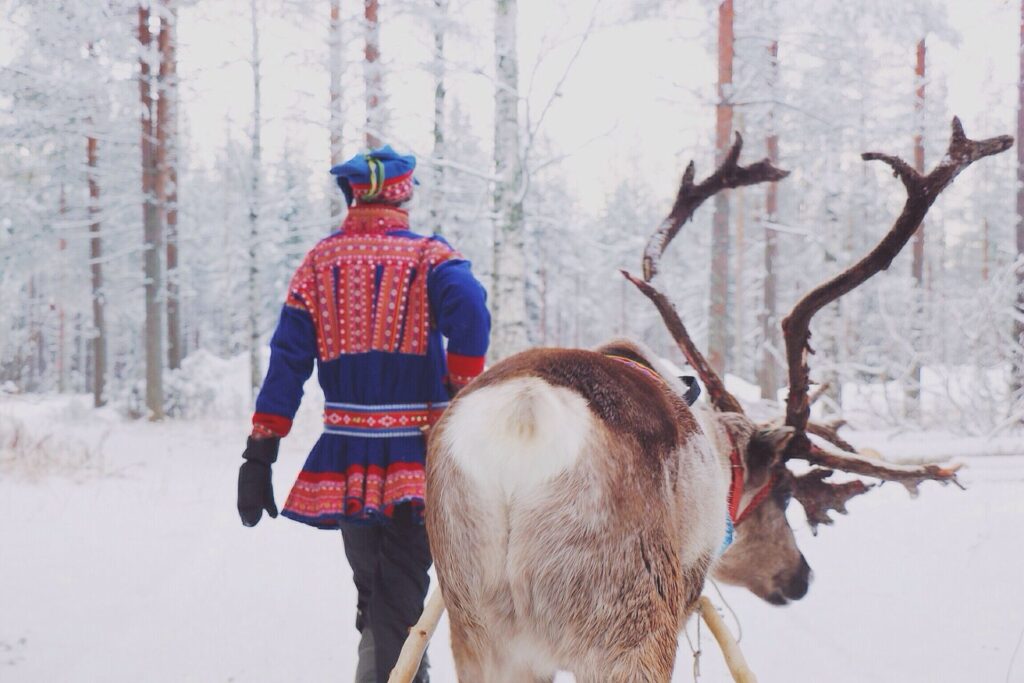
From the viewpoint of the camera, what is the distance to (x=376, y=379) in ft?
8.70

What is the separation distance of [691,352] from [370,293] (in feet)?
4.31

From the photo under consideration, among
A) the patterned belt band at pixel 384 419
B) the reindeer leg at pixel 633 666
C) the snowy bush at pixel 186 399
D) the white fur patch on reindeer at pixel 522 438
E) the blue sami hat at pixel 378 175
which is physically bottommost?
the snowy bush at pixel 186 399

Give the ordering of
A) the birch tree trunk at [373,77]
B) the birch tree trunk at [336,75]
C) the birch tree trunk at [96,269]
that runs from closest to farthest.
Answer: the birch tree trunk at [373,77], the birch tree trunk at [336,75], the birch tree trunk at [96,269]

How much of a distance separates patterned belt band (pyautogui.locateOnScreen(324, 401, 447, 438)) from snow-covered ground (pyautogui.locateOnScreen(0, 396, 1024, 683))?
143 cm

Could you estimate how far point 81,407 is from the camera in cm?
1548

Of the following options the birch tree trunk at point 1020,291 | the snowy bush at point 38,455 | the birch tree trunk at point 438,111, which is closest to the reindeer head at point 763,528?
the birch tree trunk at point 1020,291

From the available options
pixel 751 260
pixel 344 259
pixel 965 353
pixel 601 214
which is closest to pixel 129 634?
pixel 344 259

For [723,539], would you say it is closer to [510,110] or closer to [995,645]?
[995,645]

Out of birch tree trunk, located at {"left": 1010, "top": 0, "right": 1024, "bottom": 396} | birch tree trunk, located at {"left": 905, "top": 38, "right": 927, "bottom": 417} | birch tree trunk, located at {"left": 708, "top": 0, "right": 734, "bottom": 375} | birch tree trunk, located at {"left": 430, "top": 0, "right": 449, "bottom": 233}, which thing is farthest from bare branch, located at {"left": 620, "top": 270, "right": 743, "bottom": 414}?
birch tree trunk, located at {"left": 708, "top": 0, "right": 734, "bottom": 375}

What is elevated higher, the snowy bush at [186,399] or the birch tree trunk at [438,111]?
the birch tree trunk at [438,111]

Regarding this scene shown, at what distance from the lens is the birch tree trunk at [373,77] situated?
10266mm

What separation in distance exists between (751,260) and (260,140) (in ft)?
64.5

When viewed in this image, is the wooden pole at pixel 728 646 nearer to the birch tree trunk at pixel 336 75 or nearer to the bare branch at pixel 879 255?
the bare branch at pixel 879 255

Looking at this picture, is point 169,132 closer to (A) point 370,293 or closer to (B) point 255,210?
(B) point 255,210
